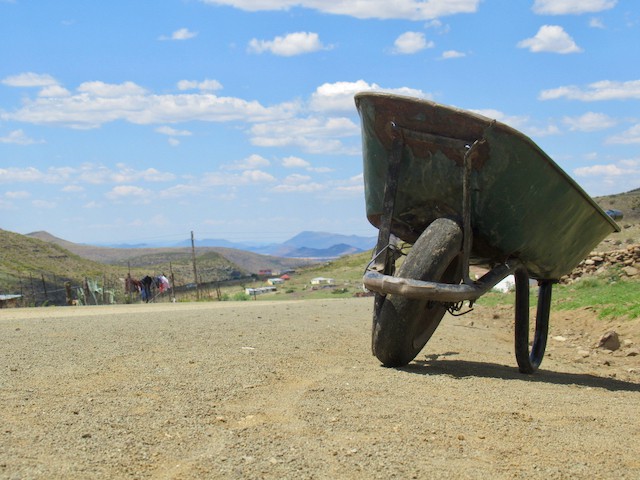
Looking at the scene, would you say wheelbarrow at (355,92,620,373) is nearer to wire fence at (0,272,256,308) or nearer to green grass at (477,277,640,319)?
green grass at (477,277,640,319)

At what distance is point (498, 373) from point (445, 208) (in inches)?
55.7

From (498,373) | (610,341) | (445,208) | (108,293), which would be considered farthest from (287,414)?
(108,293)

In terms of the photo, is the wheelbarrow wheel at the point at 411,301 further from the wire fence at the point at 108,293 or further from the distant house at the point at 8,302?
the wire fence at the point at 108,293

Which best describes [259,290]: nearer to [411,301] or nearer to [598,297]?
[598,297]

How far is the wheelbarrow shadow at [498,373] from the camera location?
245 inches

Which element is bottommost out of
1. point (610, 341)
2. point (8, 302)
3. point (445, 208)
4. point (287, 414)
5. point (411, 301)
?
point (610, 341)

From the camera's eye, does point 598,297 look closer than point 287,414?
No

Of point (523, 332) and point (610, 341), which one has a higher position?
point (523, 332)

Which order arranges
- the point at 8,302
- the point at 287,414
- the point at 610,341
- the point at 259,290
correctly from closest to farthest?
the point at 287,414 < the point at 610,341 < the point at 8,302 < the point at 259,290

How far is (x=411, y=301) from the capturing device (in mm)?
5879

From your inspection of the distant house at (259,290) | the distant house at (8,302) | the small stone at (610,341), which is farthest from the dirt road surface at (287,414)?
the distant house at (259,290)

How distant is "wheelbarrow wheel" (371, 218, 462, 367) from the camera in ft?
19.2

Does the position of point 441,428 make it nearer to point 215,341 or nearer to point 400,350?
point 400,350

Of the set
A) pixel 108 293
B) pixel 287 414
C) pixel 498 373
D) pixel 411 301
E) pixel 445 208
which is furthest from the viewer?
pixel 108 293
